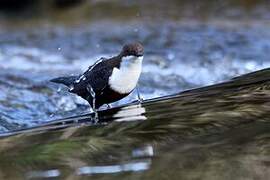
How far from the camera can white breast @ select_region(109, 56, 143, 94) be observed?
430cm

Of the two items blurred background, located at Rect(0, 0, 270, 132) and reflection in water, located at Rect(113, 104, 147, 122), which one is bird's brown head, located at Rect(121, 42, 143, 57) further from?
blurred background, located at Rect(0, 0, 270, 132)

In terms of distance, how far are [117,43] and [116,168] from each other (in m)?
7.90

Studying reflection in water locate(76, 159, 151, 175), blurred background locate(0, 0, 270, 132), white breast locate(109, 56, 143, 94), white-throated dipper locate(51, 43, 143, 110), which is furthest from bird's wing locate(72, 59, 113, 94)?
reflection in water locate(76, 159, 151, 175)

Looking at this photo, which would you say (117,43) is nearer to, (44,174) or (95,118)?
(95,118)

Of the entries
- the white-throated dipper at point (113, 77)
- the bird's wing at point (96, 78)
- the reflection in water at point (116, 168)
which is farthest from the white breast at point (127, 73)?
the reflection in water at point (116, 168)

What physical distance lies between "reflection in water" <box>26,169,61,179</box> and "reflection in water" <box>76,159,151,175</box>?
11 centimetres

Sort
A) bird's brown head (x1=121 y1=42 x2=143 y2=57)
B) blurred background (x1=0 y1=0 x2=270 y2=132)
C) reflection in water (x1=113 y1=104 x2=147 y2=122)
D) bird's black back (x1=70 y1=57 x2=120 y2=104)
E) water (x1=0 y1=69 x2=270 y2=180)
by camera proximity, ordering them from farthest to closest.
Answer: blurred background (x1=0 y1=0 x2=270 y2=132) → bird's black back (x1=70 y1=57 x2=120 y2=104) → bird's brown head (x1=121 y1=42 x2=143 y2=57) → reflection in water (x1=113 y1=104 x2=147 y2=122) → water (x1=0 y1=69 x2=270 y2=180)

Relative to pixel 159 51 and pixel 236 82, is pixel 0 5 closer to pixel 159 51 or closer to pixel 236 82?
pixel 159 51

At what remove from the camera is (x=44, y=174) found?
3.27 meters

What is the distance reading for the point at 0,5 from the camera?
19.2 metres

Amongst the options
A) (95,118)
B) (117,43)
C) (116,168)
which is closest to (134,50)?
(95,118)

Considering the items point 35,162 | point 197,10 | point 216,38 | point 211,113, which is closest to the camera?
point 35,162

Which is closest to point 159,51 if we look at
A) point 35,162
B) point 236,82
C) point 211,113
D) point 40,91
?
point 40,91

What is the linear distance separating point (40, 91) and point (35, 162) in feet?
10.8
